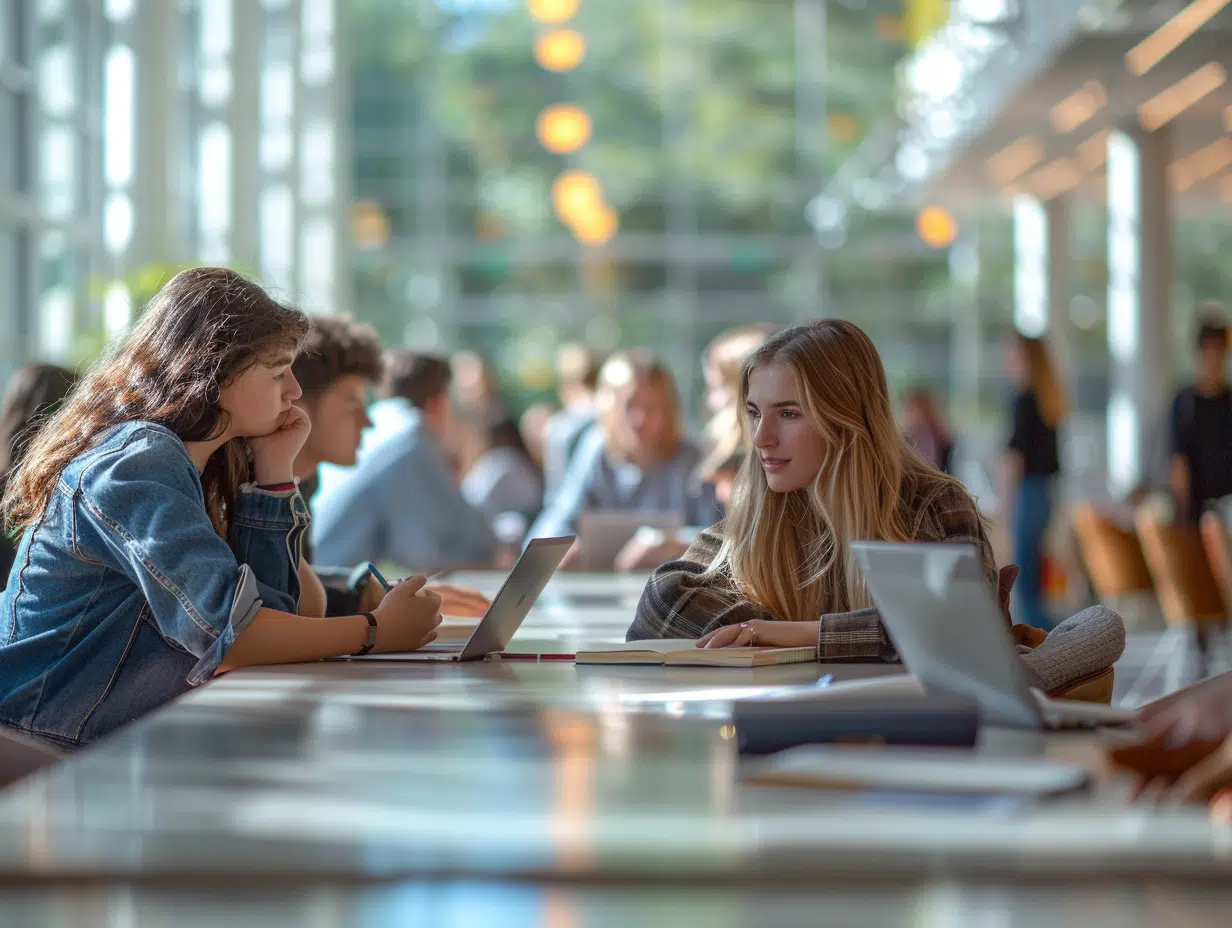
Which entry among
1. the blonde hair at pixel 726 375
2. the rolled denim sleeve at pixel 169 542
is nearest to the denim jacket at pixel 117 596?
the rolled denim sleeve at pixel 169 542

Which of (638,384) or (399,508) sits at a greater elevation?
(638,384)

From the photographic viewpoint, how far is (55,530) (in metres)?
2.35

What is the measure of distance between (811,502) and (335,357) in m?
1.40

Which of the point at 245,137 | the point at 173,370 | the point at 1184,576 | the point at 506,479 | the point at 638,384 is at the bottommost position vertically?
the point at 1184,576

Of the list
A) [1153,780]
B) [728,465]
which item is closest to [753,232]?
[728,465]

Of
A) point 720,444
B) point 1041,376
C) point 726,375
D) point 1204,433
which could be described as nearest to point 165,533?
point 720,444

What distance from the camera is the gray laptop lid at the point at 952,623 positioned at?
5.30 feet

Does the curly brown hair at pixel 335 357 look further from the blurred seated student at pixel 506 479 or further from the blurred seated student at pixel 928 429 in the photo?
the blurred seated student at pixel 928 429

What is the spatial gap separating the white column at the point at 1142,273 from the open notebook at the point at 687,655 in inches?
339

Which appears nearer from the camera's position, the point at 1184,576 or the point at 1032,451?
the point at 1184,576

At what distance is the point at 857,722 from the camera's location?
1.53m

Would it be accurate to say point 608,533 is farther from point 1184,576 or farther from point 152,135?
point 152,135

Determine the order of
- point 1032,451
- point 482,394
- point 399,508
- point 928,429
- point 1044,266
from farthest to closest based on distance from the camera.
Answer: point 1044,266
point 928,429
point 482,394
point 1032,451
point 399,508

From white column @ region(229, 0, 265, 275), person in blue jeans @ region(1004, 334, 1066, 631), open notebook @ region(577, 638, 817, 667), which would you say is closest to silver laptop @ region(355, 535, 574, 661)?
open notebook @ region(577, 638, 817, 667)
